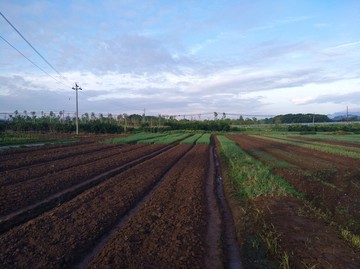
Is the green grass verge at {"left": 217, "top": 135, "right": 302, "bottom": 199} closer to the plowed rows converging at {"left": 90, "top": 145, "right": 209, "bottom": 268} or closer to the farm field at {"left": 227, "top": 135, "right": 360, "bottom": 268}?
the farm field at {"left": 227, "top": 135, "right": 360, "bottom": 268}

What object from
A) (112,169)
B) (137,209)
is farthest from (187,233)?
(112,169)

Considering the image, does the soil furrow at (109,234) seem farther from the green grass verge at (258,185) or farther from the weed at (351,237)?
the weed at (351,237)

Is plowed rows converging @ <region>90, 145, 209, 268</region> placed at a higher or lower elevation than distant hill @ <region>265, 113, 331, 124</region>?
lower

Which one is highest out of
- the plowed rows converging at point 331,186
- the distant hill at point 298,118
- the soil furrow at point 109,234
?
the distant hill at point 298,118

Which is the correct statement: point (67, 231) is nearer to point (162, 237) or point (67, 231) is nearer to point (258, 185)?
point (162, 237)

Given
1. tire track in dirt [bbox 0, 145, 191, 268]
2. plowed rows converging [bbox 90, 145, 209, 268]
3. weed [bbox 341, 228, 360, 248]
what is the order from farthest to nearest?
weed [bbox 341, 228, 360, 248] < tire track in dirt [bbox 0, 145, 191, 268] < plowed rows converging [bbox 90, 145, 209, 268]

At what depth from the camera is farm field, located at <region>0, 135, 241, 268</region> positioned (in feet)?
17.4

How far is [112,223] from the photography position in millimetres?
7293

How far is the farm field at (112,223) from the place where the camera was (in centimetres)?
531

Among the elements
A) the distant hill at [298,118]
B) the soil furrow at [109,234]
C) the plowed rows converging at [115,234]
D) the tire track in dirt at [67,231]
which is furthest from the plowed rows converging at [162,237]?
the distant hill at [298,118]

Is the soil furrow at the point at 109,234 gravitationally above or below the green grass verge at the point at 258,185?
below

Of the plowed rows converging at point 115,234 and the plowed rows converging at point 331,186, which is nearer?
the plowed rows converging at point 115,234

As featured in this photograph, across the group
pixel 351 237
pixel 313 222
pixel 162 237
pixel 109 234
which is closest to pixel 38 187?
pixel 109 234

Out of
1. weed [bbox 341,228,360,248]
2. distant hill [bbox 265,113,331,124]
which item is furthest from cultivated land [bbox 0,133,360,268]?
distant hill [bbox 265,113,331,124]
